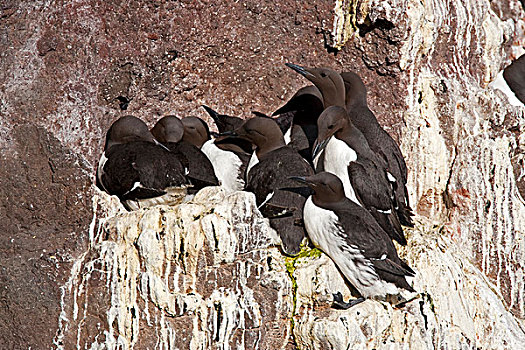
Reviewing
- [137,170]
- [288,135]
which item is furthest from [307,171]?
[137,170]

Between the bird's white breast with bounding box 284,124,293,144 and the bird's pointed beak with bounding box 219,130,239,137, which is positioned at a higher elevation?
the bird's white breast with bounding box 284,124,293,144

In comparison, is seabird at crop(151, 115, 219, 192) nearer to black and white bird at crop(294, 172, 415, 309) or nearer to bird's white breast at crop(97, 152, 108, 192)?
bird's white breast at crop(97, 152, 108, 192)

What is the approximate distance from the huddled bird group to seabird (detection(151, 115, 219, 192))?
0.04 ft

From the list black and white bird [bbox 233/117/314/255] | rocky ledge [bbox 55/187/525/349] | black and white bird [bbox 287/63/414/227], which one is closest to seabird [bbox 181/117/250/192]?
black and white bird [bbox 233/117/314/255]

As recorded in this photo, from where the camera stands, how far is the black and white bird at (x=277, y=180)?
18.6 ft

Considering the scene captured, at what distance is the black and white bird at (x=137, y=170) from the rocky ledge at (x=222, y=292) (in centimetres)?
48

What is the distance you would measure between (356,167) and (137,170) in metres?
1.84

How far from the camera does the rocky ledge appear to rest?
543cm

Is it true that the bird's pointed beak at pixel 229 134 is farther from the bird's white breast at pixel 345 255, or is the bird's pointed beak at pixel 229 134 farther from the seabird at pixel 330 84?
the bird's white breast at pixel 345 255

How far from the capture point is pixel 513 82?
8.16 metres

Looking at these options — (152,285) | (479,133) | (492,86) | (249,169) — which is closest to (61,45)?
(249,169)

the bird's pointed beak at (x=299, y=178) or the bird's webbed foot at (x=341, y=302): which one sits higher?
the bird's pointed beak at (x=299, y=178)

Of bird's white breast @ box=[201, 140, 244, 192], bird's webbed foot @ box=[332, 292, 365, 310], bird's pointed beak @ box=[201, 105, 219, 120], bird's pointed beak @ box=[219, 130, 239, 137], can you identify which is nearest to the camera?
bird's webbed foot @ box=[332, 292, 365, 310]

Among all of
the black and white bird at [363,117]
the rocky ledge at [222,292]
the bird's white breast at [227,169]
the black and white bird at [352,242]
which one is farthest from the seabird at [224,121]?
the black and white bird at [352,242]
